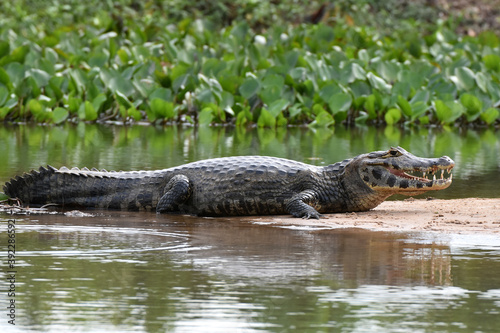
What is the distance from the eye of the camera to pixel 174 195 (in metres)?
7.94

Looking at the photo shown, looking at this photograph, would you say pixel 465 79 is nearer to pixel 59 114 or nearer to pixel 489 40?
pixel 489 40

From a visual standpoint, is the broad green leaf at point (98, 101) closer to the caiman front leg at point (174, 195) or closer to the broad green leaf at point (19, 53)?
the broad green leaf at point (19, 53)

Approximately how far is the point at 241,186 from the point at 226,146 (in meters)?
4.92

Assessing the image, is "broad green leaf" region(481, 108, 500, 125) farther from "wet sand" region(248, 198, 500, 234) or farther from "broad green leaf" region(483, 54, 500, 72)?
"wet sand" region(248, 198, 500, 234)

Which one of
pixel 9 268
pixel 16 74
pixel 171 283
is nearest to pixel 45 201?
pixel 9 268

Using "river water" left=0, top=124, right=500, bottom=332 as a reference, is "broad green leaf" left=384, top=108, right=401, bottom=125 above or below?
above

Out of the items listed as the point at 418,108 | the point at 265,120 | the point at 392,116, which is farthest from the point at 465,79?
the point at 265,120

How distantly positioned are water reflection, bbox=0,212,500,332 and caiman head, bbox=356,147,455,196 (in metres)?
1.25

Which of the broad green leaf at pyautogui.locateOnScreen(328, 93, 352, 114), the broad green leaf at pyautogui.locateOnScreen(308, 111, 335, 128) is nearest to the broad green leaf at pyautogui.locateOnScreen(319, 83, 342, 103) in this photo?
the broad green leaf at pyautogui.locateOnScreen(328, 93, 352, 114)

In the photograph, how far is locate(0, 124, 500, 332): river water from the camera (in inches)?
167

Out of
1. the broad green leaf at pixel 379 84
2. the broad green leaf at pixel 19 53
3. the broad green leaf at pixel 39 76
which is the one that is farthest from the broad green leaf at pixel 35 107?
the broad green leaf at pixel 379 84

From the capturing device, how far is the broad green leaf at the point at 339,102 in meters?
16.0

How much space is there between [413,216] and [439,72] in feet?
36.3

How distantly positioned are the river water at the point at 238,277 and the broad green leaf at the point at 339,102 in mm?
8585
